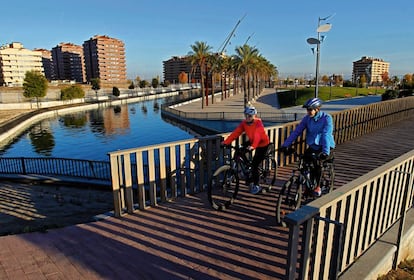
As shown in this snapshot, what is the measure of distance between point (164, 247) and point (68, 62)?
583 ft

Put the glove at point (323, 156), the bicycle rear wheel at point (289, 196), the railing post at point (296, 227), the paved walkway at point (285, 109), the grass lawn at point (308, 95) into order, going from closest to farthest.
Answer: the railing post at point (296, 227) < the bicycle rear wheel at point (289, 196) < the glove at point (323, 156) < the paved walkway at point (285, 109) < the grass lawn at point (308, 95)

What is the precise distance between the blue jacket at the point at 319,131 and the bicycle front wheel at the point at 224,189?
1.10 m

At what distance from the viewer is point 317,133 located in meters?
4.75

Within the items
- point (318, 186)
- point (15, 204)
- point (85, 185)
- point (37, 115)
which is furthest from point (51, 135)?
point (318, 186)

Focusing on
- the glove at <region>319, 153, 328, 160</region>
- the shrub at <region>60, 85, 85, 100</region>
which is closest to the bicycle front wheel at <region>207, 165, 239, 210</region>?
the glove at <region>319, 153, 328, 160</region>

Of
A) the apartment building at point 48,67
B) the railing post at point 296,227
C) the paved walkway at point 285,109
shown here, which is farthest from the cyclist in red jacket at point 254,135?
the apartment building at point 48,67

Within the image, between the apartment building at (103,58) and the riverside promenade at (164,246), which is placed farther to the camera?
the apartment building at (103,58)

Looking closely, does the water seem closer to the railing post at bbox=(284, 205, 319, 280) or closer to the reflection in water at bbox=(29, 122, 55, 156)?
the reflection in water at bbox=(29, 122, 55, 156)

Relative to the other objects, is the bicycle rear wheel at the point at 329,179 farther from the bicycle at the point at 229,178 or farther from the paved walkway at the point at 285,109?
the paved walkway at the point at 285,109

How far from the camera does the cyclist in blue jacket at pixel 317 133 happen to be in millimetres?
4578

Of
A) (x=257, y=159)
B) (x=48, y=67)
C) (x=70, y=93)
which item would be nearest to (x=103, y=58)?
(x=48, y=67)

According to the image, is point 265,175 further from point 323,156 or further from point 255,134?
point 323,156

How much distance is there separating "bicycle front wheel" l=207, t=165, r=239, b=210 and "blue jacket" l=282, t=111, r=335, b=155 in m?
1.10

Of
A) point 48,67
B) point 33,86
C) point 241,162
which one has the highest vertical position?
point 48,67
